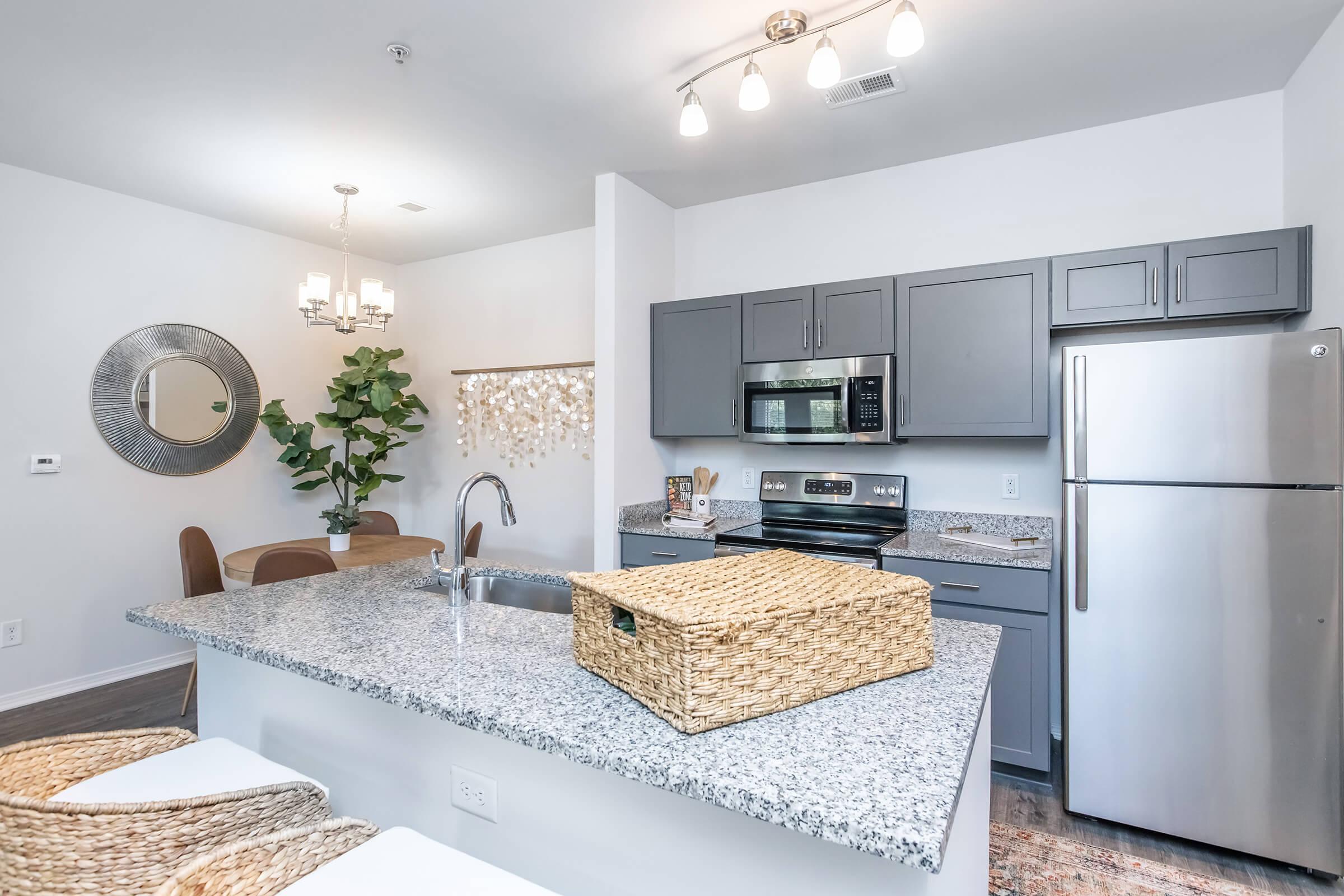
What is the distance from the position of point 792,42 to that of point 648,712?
210 cm

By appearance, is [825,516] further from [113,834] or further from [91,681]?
[91,681]

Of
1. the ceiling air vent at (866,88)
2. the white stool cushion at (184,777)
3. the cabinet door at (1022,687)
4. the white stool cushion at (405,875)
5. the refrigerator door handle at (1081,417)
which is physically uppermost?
the ceiling air vent at (866,88)

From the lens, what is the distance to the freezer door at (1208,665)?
6.45 feet

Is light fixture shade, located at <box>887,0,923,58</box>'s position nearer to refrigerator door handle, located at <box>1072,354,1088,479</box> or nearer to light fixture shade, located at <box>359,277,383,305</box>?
refrigerator door handle, located at <box>1072,354,1088,479</box>

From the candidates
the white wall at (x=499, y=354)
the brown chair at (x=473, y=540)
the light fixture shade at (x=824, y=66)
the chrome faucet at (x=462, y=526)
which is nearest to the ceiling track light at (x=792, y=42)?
the light fixture shade at (x=824, y=66)

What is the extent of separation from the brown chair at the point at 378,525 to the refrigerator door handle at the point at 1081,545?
11.8 ft

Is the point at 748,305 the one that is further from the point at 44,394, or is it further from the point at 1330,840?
the point at 44,394

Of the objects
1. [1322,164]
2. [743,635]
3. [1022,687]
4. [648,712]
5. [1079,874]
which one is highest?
[1322,164]

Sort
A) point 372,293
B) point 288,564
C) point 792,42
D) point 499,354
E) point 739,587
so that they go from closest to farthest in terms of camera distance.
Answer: point 739,587 → point 792,42 → point 288,564 → point 372,293 → point 499,354

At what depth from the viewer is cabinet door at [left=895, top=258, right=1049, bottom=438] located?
2.65m

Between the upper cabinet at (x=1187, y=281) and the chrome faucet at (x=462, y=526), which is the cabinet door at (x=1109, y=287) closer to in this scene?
the upper cabinet at (x=1187, y=281)

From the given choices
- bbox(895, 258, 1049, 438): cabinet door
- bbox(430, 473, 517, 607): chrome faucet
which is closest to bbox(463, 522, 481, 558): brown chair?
bbox(430, 473, 517, 607): chrome faucet

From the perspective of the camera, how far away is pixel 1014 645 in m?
2.44

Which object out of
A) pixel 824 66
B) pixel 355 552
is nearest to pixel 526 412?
pixel 355 552
